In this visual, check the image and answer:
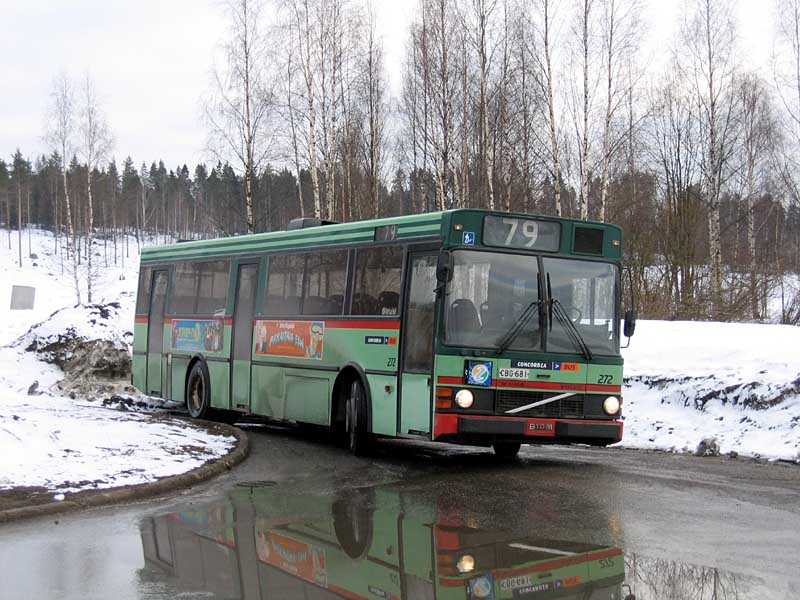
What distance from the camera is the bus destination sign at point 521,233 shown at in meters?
11.9

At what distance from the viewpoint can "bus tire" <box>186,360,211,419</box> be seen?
17.8 meters

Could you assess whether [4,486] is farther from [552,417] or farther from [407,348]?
[552,417]

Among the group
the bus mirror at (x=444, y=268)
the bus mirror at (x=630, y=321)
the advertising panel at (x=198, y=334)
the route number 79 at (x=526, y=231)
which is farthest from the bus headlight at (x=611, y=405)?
the advertising panel at (x=198, y=334)

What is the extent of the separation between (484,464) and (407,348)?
181cm

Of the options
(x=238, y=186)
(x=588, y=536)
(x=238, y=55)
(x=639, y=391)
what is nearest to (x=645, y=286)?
(x=639, y=391)

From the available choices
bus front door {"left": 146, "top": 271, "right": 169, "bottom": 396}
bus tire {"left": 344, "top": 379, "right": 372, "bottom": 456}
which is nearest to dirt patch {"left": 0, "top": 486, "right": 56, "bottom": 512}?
bus tire {"left": 344, "top": 379, "right": 372, "bottom": 456}

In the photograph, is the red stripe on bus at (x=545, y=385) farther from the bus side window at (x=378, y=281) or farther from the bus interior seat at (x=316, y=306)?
the bus interior seat at (x=316, y=306)

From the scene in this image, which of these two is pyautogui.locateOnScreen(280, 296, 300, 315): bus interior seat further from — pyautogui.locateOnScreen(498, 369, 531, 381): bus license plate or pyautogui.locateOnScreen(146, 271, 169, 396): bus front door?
pyautogui.locateOnScreen(146, 271, 169, 396): bus front door

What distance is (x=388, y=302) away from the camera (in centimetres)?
1280

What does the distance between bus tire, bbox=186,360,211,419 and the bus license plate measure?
7652 mm

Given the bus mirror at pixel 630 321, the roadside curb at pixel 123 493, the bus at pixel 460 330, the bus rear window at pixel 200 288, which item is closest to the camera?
the roadside curb at pixel 123 493

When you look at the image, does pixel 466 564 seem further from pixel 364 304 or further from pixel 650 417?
pixel 650 417

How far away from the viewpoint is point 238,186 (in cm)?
10362

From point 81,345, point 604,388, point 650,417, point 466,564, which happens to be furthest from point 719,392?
point 81,345
